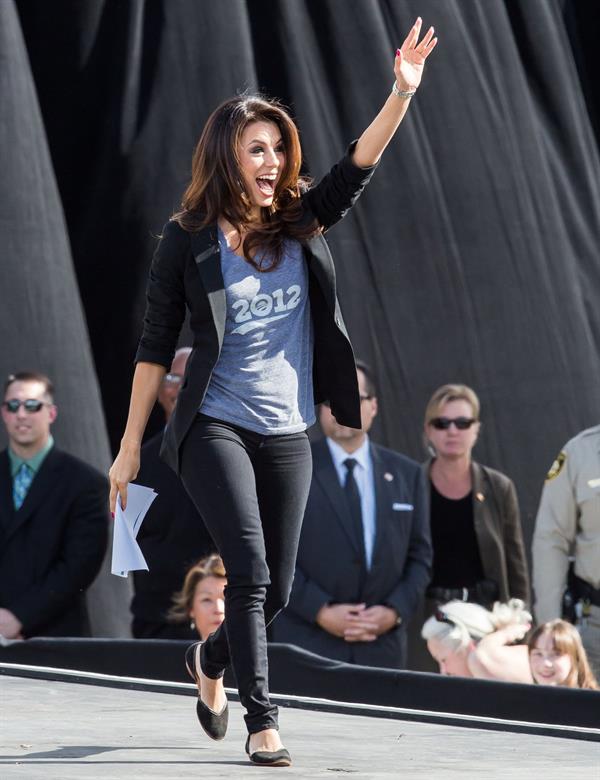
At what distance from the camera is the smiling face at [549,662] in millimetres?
4262

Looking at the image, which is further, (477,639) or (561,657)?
(477,639)

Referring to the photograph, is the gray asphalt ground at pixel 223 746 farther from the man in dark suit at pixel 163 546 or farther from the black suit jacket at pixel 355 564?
the man in dark suit at pixel 163 546

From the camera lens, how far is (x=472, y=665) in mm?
4512

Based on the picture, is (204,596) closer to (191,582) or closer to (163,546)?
(191,582)

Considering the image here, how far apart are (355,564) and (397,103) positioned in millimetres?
2162

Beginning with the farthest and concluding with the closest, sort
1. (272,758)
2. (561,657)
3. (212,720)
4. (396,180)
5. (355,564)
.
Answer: (396,180) < (355,564) < (561,657) < (212,720) < (272,758)

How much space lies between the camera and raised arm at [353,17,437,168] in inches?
109

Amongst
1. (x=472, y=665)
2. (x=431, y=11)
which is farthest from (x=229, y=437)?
(x=431, y=11)

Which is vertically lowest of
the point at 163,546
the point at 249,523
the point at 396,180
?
the point at 163,546

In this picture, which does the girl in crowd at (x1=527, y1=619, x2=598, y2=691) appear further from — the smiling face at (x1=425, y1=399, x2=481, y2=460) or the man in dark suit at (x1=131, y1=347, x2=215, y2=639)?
the man in dark suit at (x1=131, y1=347, x2=215, y2=639)

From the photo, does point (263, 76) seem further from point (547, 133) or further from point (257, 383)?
point (257, 383)

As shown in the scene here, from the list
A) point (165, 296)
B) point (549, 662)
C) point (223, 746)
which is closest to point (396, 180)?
point (549, 662)

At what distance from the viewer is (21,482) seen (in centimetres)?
498

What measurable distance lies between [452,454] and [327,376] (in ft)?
7.31
